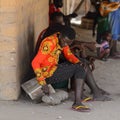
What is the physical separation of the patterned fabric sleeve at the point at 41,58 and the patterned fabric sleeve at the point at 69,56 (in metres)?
0.33

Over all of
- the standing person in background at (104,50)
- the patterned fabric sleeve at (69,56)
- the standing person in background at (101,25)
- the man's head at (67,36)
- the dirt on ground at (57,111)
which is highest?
the man's head at (67,36)

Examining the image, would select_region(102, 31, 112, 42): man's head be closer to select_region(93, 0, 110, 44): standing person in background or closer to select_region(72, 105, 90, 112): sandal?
select_region(93, 0, 110, 44): standing person in background

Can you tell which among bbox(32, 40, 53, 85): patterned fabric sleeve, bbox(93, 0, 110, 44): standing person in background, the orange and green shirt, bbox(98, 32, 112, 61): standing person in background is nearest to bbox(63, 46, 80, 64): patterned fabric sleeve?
the orange and green shirt

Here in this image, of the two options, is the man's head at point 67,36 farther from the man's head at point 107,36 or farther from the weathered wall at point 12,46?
the man's head at point 107,36

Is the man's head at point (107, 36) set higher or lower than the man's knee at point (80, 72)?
lower

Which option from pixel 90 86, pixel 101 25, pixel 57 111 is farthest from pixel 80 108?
pixel 101 25

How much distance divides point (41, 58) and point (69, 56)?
54cm

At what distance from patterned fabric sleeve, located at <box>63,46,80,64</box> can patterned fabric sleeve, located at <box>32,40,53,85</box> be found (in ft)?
1.09

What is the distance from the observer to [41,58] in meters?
5.33

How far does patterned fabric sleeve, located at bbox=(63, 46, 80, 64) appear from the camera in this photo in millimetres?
5715

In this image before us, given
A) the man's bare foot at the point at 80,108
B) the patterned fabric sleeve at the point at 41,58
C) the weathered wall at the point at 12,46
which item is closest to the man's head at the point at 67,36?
the patterned fabric sleeve at the point at 41,58

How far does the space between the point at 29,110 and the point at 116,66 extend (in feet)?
9.38

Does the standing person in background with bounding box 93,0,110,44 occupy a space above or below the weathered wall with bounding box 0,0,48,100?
below

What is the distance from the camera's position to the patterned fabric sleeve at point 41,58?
5.25 metres
